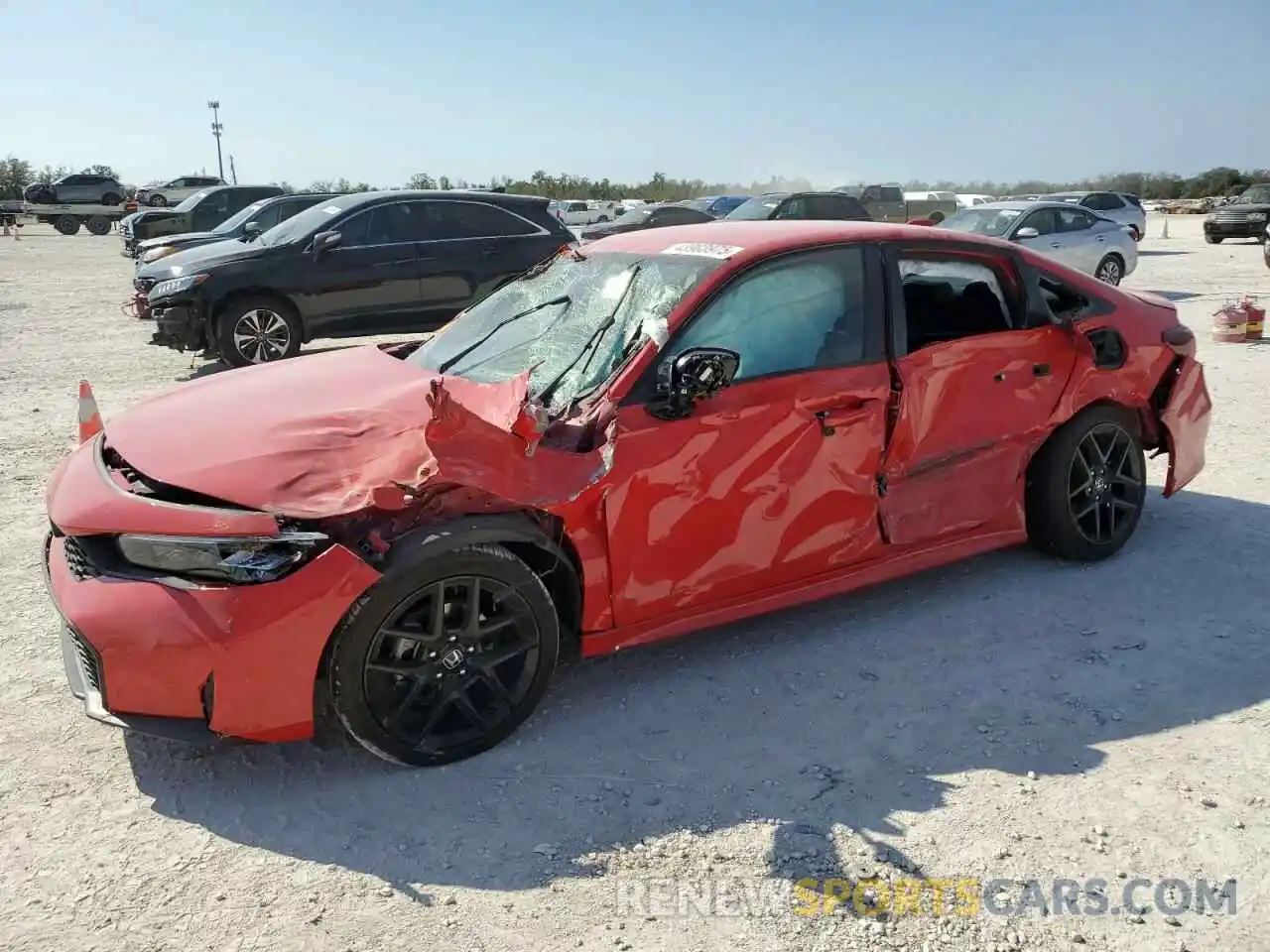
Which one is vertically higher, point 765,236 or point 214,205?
point 214,205

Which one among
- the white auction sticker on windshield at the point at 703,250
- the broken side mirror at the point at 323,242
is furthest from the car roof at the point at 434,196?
the white auction sticker on windshield at the point at 703,250

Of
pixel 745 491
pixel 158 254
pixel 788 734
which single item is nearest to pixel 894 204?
pixel 158 254

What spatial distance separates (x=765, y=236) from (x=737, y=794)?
82.6 inches

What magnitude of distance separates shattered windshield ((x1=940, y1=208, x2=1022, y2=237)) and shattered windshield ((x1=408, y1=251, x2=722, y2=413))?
1130 centimetres

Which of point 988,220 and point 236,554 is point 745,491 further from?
point 988,220

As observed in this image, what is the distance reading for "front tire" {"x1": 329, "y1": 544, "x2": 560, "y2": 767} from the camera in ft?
9.98

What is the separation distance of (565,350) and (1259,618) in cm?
306

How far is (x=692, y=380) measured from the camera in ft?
11.1

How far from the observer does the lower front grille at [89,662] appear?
294 centimetres

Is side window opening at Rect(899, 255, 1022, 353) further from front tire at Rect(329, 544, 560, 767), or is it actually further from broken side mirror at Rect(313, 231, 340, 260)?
broken side mirror at Rect(313, 231, 340, 260)

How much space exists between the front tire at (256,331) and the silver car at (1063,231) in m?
9.26

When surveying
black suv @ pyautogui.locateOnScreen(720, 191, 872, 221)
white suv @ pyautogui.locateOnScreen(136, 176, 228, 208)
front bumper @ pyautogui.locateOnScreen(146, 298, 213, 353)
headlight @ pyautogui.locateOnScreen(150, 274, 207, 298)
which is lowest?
front bumper @ pyautogui.locateOnScreen(146, 298, 213, 353)

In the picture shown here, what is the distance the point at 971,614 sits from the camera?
4344 mm

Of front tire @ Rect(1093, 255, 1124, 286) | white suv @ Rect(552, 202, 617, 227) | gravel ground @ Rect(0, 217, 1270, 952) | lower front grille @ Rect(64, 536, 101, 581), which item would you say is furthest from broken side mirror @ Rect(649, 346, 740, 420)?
white suv @ Rect(552, 202, 617, 227)
